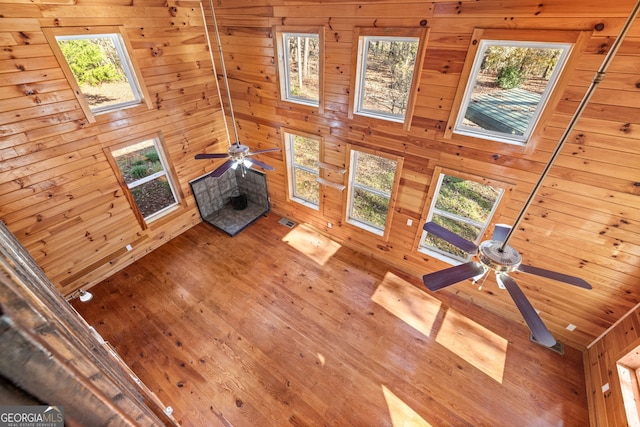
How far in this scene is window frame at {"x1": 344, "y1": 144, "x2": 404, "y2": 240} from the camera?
4.15 metres

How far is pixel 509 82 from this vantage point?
120 inches

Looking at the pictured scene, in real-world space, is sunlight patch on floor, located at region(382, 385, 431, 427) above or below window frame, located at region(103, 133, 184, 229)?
below

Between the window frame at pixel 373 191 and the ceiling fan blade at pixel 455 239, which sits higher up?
the ceiling fan blade at pixel 455 239

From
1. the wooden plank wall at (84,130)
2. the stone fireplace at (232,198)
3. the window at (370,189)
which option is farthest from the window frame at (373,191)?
the wooden plank wall at (84,130)

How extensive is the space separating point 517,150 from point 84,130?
579 centimetres

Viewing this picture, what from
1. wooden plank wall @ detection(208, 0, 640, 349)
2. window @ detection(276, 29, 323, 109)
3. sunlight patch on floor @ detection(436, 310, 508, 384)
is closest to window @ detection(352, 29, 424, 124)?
wooden plank wall @ detection(208, 0, 640, 349)

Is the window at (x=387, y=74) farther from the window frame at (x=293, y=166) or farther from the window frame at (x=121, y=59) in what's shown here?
the window frame at (x=121, y=59)

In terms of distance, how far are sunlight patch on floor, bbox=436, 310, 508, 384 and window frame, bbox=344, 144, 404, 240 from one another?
5.58 feet

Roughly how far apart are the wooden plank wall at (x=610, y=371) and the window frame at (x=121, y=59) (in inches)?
285

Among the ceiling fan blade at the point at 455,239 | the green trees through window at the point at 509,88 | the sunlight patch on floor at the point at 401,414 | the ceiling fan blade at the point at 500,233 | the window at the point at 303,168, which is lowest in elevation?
the sunlight patch on floor at the point at 401,414

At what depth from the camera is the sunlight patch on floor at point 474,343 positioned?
3.69 meters

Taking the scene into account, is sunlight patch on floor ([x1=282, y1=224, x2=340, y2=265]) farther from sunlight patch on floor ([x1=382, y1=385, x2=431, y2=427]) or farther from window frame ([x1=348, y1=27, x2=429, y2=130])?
window frame ([x1=348, y1=27, x2=429, y2=130])

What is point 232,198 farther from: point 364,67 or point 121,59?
point 364,67

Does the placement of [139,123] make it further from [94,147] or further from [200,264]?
[200,264]
